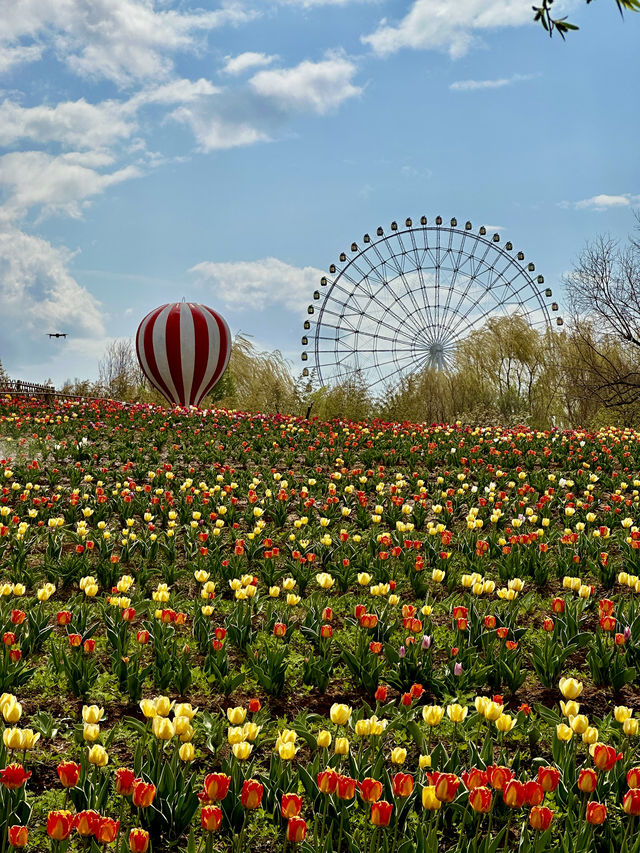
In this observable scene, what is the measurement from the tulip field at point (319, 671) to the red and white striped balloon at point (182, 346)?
35.1 feet

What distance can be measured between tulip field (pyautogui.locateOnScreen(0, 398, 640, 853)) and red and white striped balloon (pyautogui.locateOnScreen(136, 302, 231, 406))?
1070 cm

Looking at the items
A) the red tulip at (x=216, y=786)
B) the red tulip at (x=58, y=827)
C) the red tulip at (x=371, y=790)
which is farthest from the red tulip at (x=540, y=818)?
the red tulip at (x=58, y=827)

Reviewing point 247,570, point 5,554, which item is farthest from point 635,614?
point 5,554

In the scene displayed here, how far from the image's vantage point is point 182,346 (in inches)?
773

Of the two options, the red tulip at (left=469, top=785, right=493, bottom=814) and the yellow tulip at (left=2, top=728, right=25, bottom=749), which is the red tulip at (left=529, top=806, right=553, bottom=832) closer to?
the red tulip at (left=469, top=785, right=493, bottom=814)

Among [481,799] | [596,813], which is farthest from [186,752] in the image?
[596,813]

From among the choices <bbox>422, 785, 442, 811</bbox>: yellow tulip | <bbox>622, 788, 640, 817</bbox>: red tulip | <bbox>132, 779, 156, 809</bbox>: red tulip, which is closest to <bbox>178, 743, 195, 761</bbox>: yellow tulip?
<bbox>132, 779, 156, 809</bbox>: red tulip

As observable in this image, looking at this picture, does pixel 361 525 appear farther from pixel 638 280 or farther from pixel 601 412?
pixel 638 280

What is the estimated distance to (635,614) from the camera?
4500mm

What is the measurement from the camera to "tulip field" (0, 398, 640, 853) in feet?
8.00

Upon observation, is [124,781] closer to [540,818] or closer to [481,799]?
[481,799]

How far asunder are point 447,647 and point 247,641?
3.97 feet

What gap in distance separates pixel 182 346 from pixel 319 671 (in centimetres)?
1661

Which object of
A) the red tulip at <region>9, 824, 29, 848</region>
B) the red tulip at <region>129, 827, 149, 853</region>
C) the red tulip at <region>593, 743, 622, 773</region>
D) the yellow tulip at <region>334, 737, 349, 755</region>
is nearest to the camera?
the red tulip at <region>129, 827, 149, 853</region>
